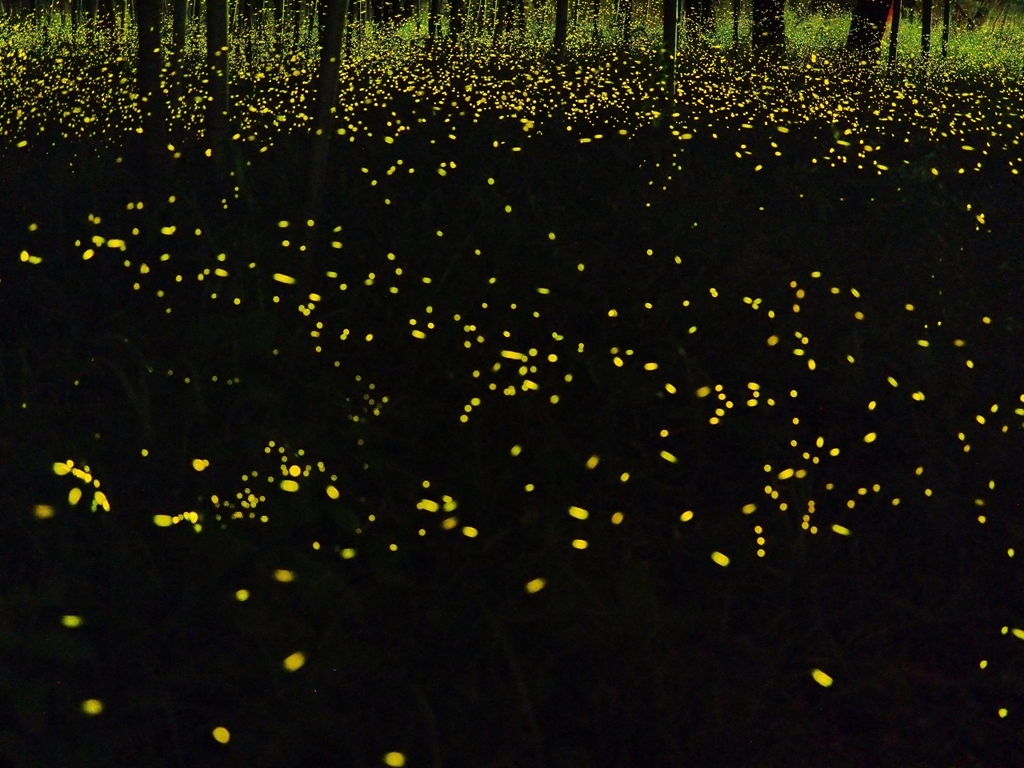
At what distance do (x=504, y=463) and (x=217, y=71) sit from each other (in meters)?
3.81

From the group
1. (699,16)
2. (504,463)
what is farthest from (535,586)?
(699,16)

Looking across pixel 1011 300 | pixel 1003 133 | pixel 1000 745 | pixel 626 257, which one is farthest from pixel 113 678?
pixel 1003 133

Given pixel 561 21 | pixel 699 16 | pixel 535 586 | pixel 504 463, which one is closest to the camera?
pixel 535 586

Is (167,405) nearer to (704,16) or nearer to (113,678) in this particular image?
(113,678)

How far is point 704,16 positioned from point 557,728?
908 inches

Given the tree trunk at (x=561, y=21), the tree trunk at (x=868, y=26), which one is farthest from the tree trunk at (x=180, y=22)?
the tree trunk at (x=868, y=26)

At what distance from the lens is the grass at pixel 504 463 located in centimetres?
288

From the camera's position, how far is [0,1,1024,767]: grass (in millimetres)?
2883

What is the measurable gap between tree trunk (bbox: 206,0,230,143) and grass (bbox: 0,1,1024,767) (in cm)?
25

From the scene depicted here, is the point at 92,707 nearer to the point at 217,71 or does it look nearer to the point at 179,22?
the point at 217,71

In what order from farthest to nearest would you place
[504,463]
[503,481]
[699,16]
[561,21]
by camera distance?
[699,16], [561,21], [504,463], [503,481]

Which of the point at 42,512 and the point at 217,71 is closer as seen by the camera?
the point at 42,512

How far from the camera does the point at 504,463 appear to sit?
152 inches

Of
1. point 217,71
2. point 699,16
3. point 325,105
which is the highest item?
point 699,16
